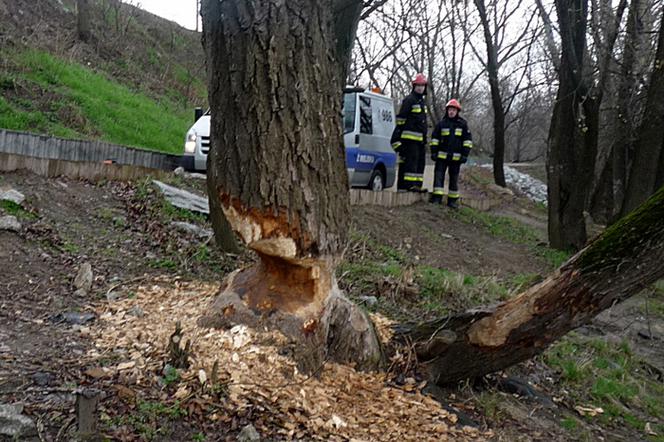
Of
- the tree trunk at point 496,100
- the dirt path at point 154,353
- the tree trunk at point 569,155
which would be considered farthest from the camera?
the tree trunk at point 496,100

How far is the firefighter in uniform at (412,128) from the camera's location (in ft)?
38.8

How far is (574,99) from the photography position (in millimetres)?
11273

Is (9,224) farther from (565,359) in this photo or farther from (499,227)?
(499,227)

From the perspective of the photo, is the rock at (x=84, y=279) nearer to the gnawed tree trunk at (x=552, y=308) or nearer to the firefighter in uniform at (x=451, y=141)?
the gnawed tree trunk at (x=552, y=308)

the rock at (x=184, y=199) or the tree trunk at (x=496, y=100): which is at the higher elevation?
the tree trunk at (x=496, y=100)

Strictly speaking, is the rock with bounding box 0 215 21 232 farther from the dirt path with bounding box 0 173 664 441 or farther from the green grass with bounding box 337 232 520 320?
the green grass with bounding box 337 232 520 320

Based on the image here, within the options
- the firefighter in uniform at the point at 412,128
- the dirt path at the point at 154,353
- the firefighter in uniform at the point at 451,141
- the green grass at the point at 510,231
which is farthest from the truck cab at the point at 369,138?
the dirt path at the point at 154,353

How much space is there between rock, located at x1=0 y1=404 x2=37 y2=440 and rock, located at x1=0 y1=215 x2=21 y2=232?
122 inches

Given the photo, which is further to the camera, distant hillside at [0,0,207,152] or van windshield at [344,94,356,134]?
distant hillside at [0,0,207,152]

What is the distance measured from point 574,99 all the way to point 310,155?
8675 millimetres

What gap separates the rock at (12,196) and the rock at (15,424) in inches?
152

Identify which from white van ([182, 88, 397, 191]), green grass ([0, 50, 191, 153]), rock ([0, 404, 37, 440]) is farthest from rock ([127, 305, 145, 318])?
green grass ([0, 50, 191, 153])

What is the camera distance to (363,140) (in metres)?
12.1

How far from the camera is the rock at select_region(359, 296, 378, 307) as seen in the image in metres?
5.57
